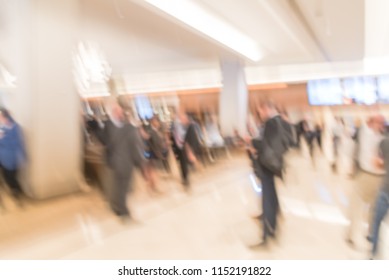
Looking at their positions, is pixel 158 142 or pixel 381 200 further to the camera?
pixel 158 142

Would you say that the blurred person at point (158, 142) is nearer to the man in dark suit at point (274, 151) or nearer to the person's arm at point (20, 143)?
the man in dark suit at point (274, 151)

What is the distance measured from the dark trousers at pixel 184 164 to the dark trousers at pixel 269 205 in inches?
15.6

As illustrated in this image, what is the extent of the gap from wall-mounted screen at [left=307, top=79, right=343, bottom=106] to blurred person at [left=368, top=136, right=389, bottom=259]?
12.1 inches

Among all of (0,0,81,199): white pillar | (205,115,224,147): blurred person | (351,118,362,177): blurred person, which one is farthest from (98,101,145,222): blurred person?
(351,118,362,177): blurred person

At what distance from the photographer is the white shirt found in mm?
1757

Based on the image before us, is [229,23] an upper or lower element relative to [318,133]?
upper

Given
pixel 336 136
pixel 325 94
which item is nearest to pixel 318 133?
pixel 336 136

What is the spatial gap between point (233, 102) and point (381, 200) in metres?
0.88

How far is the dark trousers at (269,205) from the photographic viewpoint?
1.86 m

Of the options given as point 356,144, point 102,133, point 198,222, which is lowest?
point 198,222

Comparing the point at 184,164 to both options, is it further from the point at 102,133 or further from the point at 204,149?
the point at 102,133

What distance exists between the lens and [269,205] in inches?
73.8

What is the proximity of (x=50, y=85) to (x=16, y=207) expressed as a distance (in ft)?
2.17

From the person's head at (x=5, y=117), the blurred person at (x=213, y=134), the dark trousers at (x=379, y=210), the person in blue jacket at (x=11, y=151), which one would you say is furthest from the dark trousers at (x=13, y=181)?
the dark trousers at (x=379, y=210)
